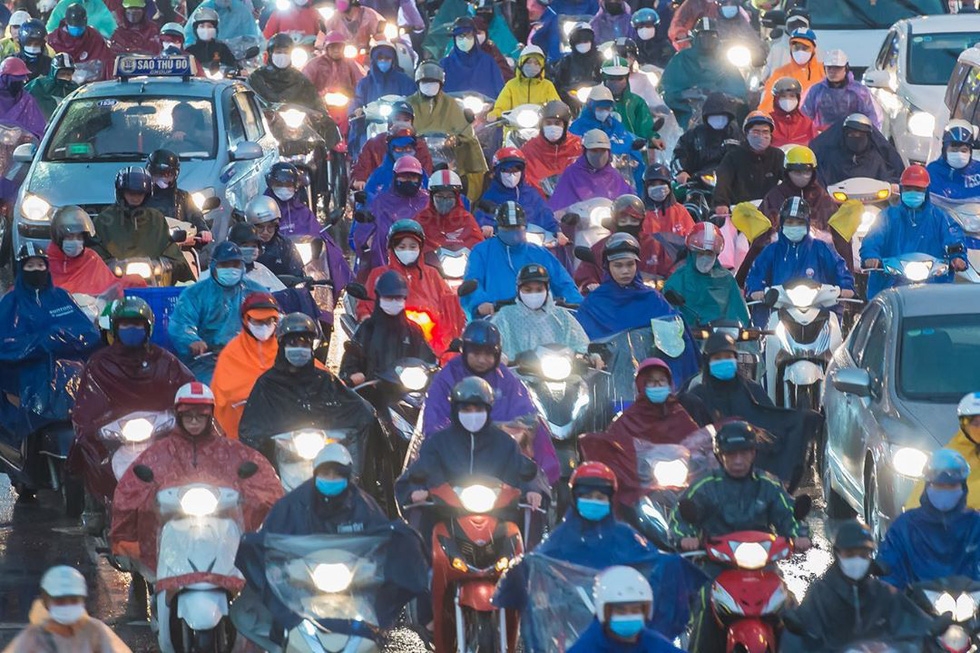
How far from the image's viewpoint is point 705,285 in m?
20.4

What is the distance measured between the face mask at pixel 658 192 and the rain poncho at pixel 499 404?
6865 mm

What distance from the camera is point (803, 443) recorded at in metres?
17.1

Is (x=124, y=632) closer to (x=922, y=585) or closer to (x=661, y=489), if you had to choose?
(x=661, y=489)

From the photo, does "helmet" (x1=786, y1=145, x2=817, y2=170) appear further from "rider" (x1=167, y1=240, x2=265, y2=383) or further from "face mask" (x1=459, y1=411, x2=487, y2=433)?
"face mask" (x1=459, y1=411, x2=487, y2=433)

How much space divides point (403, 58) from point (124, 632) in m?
16.5

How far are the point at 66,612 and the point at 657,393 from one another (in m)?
4.77

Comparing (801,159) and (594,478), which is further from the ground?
(801,159)

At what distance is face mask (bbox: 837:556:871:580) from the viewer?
13438 mm

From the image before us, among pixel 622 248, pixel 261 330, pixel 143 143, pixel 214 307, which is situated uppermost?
pixel 143 143

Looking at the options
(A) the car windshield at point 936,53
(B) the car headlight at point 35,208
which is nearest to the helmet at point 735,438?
(B) the car headlight at point 35,208

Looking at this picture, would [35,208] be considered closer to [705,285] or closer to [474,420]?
[705,285]

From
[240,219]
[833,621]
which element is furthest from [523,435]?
[240,219]

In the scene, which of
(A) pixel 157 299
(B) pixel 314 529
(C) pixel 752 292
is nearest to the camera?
(B) pixel 314 529

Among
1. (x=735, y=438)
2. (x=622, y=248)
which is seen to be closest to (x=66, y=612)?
(x=735, y=438)
